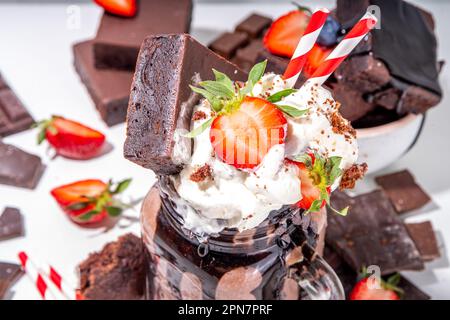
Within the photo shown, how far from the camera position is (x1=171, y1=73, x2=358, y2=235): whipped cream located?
0.96m

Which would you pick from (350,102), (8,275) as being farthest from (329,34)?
(8,275)

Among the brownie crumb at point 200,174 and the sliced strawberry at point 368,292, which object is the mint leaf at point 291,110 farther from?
the sliced strawberry at point 368,292

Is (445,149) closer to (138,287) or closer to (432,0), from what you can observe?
(432,0)

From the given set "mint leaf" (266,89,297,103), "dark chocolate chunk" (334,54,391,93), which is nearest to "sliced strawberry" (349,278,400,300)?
"dark chocolate chunk" (334,54,391,93)

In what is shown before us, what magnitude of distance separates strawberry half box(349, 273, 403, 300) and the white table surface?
0.10m

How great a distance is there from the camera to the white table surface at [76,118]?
5.19ft

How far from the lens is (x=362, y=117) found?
62.6 inches

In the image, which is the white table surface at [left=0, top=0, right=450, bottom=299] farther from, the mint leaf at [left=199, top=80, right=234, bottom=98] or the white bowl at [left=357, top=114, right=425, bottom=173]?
the mint leaf at [left=199, top=80, right=234, bottom=98]

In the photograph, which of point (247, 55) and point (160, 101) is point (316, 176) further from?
point (247, 55)

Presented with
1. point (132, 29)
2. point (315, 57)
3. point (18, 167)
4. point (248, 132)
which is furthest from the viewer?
point (132, 29)

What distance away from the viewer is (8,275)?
150cm

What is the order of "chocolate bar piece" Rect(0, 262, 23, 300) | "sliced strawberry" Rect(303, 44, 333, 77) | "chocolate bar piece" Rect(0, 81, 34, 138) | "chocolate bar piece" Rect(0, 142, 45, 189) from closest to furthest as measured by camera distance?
"sliced strawberry" Rect(303, 44, 333, 77)
"chocolate bar piece" Rect(0, 262, 23, 300)
"chocolate bar piece" Rect(0, 142, 45, 189)
"chocolate bar piece" Rect(0, 81, 34, 138)

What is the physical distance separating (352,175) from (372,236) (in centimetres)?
57
